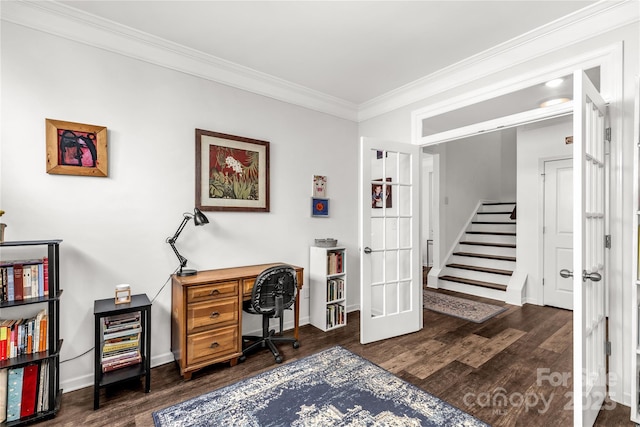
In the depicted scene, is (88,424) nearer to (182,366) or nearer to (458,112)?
(182,366)

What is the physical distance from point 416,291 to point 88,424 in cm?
290

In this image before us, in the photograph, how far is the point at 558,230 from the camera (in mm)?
4172

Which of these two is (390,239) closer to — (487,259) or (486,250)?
(487,259)

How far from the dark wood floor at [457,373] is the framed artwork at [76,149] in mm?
1635

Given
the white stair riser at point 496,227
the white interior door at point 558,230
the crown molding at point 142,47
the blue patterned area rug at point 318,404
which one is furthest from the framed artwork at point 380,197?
the white stair riser at point 496,227

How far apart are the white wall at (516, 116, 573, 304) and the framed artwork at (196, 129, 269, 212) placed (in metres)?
3.90

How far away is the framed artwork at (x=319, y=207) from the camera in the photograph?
11.7ft

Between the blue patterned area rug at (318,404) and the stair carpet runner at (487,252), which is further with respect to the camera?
the stair carpet runner at (487,252)

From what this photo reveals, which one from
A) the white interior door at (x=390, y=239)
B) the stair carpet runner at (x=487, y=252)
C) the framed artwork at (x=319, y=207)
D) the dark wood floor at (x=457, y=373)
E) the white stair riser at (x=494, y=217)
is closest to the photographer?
the dark wood floor at (x=457, y=373)

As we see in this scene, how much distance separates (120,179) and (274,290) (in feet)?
5.09

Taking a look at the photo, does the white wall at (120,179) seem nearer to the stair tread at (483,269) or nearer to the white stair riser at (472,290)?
the white stair riser at (472,290)

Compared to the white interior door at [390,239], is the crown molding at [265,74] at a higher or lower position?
higher

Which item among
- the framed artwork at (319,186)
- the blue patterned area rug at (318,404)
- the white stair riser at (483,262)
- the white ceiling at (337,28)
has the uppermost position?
the white ceiling at (337,28)

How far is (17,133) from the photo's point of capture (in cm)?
202
